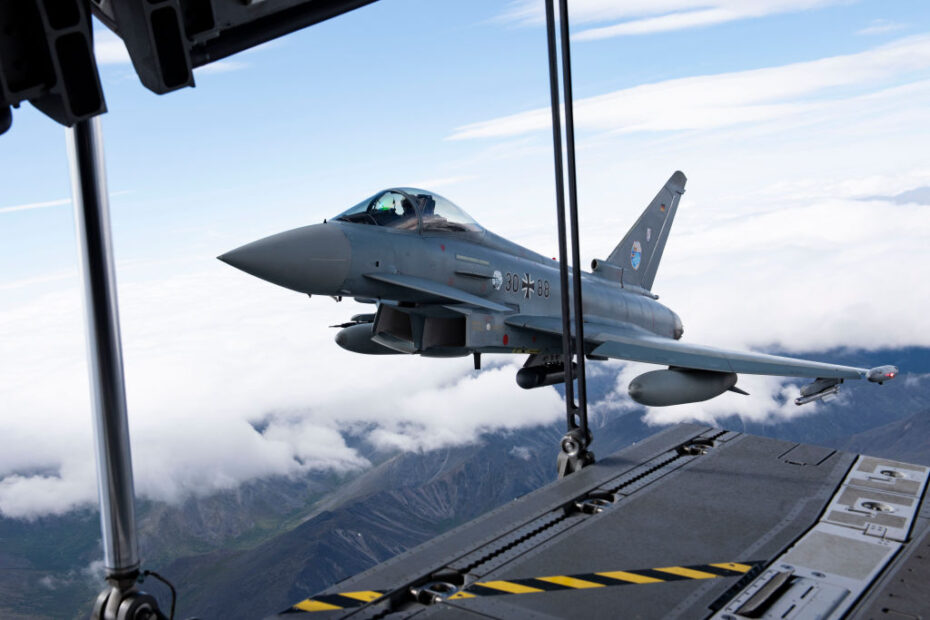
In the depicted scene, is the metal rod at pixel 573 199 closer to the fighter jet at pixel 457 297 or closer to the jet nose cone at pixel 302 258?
the fighter jet at pixel 457 297

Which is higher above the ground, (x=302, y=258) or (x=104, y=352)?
(x=302, y=258)

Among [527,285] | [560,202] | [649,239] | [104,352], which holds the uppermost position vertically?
[560,202]

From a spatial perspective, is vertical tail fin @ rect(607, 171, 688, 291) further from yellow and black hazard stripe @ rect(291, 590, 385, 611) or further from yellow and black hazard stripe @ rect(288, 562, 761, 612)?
yellow and black hazard stripe @ rect(291, 590, 385, 611)

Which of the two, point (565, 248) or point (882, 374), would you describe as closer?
point (565, 248)

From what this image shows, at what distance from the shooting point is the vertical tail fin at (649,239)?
17.6 m

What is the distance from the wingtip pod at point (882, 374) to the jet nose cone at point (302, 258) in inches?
283

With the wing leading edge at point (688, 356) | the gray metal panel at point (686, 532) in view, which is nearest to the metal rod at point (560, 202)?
the gray metal panel at point (686, 532)

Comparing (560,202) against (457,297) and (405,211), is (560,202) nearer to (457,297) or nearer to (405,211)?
(457,297)

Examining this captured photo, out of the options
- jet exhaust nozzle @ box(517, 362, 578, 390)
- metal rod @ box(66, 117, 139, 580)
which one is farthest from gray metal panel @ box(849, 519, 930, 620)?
jet exhaust nozzle @ box(517, 362, 578, 390)

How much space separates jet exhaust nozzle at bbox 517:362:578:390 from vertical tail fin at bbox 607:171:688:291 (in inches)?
161

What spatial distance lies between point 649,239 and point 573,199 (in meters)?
12.5

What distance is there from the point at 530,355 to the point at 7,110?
39.0ft

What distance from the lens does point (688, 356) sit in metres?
12.0

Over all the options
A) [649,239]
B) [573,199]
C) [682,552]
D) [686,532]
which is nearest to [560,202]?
[573,199]
